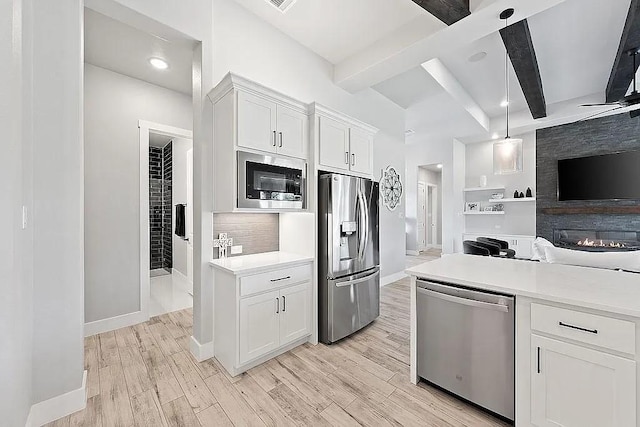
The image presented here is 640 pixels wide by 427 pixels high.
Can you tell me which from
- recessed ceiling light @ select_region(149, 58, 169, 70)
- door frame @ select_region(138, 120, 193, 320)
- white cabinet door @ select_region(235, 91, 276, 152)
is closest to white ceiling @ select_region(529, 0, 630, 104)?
white cabinet door @ select_region(235, 91, 276, 152)

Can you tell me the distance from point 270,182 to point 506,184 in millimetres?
6775

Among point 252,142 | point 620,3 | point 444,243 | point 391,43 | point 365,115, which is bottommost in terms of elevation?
point 444,243

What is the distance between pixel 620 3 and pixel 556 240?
4.55 meters

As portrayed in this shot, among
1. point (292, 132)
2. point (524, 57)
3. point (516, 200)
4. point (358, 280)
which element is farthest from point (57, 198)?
point (516, 200)

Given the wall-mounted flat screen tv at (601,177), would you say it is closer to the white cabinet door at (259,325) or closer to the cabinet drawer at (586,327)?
the cabinet drawer at (586,327)

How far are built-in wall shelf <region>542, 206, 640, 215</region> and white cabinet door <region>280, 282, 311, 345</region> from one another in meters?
6.18

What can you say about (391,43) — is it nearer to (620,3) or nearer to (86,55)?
(620,3)

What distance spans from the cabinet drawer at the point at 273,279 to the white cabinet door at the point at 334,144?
3.63 ft

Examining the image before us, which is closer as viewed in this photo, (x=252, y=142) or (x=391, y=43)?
(x=252, y=142)

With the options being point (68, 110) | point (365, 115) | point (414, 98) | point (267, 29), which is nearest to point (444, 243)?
point (414, 98)

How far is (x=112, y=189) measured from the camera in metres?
3.07

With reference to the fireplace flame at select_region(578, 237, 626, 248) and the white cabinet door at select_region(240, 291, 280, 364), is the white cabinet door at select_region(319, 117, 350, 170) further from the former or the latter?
the fireplace flame at select_region(578, 237, 626, 248)

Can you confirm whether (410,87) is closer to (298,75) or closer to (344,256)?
(298,75)

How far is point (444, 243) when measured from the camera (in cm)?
764
